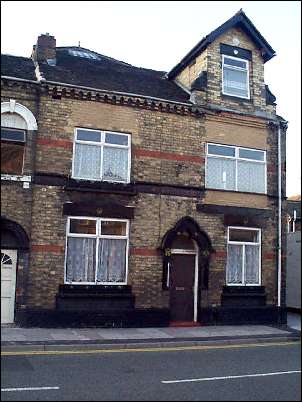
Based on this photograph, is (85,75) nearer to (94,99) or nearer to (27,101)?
(94,99)

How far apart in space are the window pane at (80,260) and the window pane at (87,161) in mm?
2065

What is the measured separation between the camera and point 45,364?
29.5 ft

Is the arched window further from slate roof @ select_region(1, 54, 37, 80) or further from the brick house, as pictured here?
slate roof @ select_region(1, 54, 37, 80)

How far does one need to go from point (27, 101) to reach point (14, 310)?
6.28 m

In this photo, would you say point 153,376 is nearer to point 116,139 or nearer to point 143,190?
point 143,190

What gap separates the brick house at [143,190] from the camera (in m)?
13.3

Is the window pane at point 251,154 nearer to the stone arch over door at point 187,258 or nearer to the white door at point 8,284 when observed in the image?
the stone arch over door at point 187,258

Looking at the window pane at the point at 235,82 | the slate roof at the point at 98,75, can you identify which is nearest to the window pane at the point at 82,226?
the slate roof at the point at 98,75

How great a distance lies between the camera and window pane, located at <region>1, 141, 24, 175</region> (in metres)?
13.4

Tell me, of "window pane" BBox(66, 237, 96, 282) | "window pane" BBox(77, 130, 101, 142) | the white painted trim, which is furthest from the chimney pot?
"window pane" BBox(66, 237, 96, 282)

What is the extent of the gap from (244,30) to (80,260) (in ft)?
35.0

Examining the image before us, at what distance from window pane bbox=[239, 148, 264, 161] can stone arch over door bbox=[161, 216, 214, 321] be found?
332 cm

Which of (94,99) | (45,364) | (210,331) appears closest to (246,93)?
(94,99)

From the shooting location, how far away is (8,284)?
13047mm
